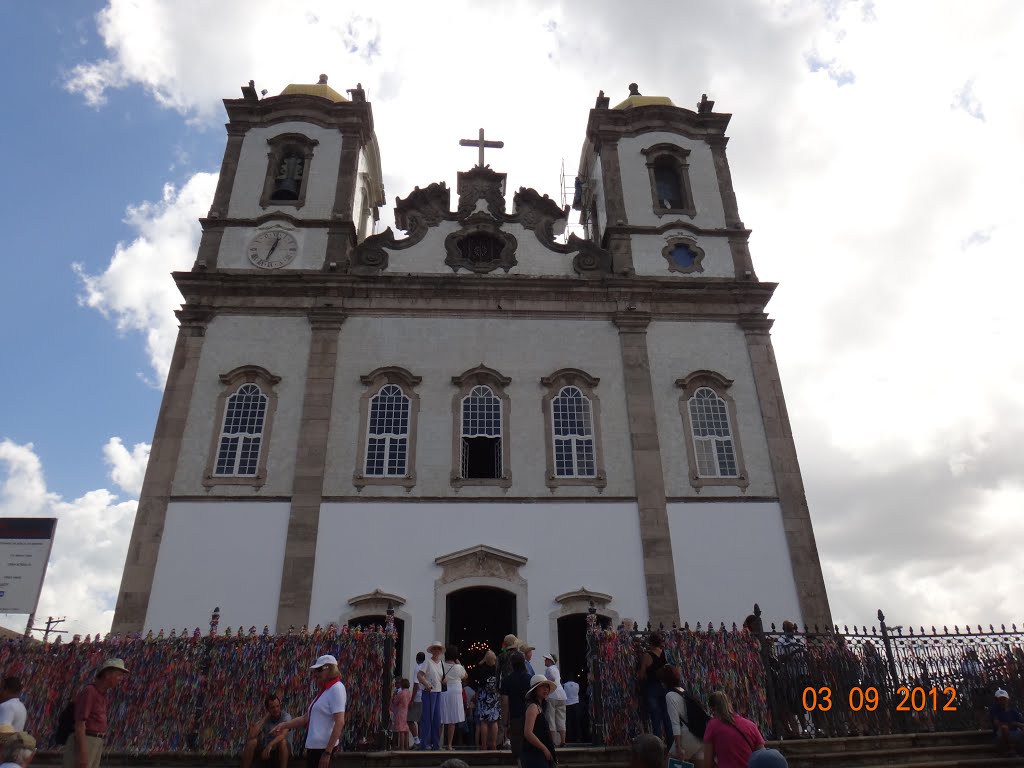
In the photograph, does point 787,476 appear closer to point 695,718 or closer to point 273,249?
point 695,718

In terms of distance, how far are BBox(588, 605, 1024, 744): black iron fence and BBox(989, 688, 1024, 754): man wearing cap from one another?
45 cm

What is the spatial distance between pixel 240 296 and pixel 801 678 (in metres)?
15.3

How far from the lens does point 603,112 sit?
76.3 ft

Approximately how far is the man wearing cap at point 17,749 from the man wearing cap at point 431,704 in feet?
20.0

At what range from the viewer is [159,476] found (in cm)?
1656

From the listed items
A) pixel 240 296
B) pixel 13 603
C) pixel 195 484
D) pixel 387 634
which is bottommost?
pixel 387 634

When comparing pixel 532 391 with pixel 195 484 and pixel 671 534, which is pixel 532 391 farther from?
pixel 195 484

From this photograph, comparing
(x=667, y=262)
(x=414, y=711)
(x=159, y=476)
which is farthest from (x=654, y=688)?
(x=667, y=262)

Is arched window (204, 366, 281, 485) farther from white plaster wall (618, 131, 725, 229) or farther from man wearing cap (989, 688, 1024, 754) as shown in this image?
man wearing cap (989, 688, 1024, 754)

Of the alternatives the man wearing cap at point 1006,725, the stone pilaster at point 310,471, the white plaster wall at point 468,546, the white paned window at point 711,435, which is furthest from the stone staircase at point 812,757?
the white paned window at point 711,435

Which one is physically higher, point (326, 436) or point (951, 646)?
point (326, 436)

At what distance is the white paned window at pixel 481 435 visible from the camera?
17328mm

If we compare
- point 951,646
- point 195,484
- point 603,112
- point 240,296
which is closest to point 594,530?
point 951,646

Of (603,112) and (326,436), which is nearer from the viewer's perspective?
(326,436)
